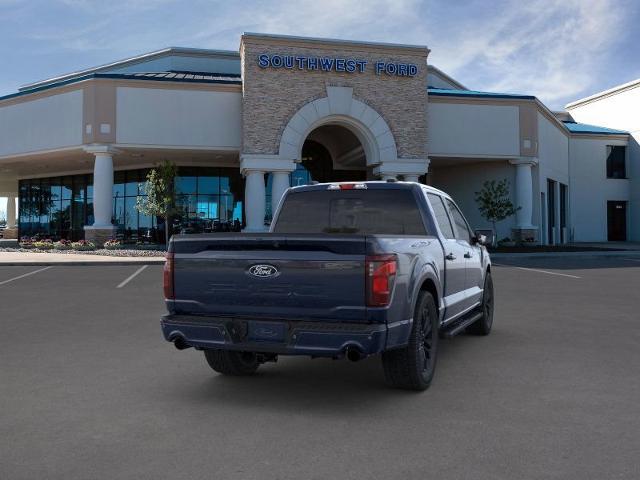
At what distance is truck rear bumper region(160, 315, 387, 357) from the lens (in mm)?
4570

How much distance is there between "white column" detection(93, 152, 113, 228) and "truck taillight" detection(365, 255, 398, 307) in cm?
2633

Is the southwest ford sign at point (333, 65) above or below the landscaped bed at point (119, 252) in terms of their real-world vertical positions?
above

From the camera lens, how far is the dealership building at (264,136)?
2797 cm

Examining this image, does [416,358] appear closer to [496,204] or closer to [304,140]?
[304,140]

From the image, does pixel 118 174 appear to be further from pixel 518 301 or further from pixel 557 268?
pixel 518 301

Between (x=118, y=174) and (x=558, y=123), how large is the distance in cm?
2699

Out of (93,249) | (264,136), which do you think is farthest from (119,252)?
(264,136)

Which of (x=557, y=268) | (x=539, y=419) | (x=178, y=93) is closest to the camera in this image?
(x=539, y=419)

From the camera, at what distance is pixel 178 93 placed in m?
28.6

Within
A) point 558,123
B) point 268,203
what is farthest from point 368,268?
point 558,123

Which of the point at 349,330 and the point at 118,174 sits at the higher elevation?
the point at 118,174

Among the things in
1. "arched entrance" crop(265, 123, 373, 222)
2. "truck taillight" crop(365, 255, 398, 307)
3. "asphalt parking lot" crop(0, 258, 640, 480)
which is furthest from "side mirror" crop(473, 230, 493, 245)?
"arched entrance" crop(265, 123, 373, 222)

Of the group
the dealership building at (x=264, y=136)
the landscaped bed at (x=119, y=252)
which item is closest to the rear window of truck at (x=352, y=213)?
the landscaped bed at (x=119, y=252)

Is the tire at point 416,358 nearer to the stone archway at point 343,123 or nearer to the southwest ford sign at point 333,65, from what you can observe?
the stone archway at point 343,123
